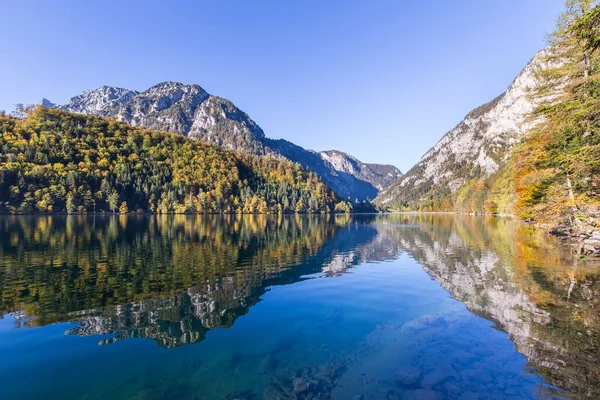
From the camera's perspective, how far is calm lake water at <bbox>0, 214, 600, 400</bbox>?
9.77m

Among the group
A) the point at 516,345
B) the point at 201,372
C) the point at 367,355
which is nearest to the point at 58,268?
the point at 201,372

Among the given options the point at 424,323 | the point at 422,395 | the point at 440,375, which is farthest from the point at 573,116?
the point at 422,395

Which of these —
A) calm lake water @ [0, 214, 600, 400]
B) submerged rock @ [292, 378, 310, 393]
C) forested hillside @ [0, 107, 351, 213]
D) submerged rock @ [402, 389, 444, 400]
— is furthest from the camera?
forested hillside @ [0, 107, 351, 213]

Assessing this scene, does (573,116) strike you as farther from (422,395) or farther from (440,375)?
(422,395)

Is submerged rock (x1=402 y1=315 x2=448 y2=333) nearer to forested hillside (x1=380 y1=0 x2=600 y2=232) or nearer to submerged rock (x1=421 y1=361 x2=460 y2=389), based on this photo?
submerged rock (x1=421 y1=361 x2=460 y2=389)

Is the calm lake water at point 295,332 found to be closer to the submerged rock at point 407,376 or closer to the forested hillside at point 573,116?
the submerged rock at point 407,376

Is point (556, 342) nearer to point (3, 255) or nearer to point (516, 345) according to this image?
point (516, 345)

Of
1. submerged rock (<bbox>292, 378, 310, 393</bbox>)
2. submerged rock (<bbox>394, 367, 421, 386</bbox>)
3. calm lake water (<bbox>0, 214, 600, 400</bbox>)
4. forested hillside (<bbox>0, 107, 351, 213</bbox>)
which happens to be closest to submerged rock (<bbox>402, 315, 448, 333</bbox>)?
calm lake water (<bbox>0, 214, 600, 400</bbox>)

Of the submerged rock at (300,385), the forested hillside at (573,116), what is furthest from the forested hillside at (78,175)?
the forested hillside at (573,116)

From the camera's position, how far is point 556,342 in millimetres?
12156

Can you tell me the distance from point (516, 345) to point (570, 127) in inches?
955

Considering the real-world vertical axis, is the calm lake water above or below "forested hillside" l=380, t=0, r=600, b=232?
below

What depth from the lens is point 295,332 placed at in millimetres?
14398

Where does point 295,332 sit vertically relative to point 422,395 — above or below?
below
